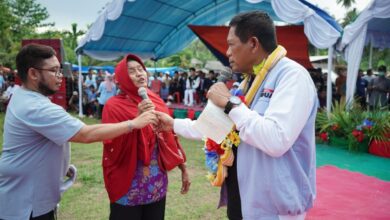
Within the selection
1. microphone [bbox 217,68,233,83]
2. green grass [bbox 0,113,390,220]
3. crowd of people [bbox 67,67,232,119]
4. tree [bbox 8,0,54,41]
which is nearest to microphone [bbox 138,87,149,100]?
microphone [bbox 217,68,233,83]

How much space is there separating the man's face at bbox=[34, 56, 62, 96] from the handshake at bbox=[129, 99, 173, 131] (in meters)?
0.53

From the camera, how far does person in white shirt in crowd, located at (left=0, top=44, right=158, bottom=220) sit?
201 cm

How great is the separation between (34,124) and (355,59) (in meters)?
8.02

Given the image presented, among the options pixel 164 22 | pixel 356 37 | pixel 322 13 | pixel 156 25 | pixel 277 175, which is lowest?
pixel 277 175

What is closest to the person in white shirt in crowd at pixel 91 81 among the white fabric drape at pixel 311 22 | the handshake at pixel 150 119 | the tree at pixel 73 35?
the white fabric drape at pixel 311 22

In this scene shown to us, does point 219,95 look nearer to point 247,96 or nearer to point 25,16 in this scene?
point 247,96

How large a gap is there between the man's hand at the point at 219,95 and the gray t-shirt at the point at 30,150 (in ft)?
2.81

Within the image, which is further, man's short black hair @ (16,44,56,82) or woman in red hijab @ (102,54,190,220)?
woman in red hijab @ (102,54,190,220)

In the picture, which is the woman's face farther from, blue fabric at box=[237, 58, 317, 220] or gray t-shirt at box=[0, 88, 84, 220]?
blue fabric at box=[237, 58, 317, 220]

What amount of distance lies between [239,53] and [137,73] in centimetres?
118

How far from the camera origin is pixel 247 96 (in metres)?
1.76

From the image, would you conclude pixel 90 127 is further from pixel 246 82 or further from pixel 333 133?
pixel 333 133

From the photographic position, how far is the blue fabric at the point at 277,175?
5.19ft

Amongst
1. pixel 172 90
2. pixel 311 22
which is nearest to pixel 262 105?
pixel 311 22
